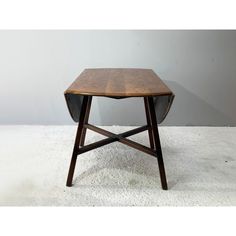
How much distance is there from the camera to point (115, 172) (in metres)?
1.65

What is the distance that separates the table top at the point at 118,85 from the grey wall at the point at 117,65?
0.52m

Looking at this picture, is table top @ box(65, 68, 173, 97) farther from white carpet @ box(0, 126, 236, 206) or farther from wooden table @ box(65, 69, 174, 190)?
white carpet @ box(0, 126, 236, 206)

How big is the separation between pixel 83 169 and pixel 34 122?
38.4 inches

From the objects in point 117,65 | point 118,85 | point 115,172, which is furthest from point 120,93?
point 117,65

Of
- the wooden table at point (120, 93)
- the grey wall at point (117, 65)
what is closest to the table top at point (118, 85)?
the wooden table at point (120, 93)

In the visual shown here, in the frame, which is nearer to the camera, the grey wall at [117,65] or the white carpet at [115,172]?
the white carpet at [115,172]

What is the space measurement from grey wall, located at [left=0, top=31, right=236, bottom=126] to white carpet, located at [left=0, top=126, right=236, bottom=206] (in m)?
0.24

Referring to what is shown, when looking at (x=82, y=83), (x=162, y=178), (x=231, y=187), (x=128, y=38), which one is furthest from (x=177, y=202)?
(x=128, y=38)

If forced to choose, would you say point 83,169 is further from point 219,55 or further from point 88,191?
point 219,55

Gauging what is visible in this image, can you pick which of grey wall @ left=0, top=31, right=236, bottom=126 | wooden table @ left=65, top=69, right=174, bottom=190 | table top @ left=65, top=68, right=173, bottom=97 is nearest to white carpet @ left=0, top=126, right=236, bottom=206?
wooden table @ left=65, top=69, right=174, bottom=190

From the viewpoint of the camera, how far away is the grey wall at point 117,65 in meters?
2.21

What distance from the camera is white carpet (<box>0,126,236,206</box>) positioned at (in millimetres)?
1385

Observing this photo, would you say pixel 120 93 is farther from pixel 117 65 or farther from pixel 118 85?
pixel 117 65

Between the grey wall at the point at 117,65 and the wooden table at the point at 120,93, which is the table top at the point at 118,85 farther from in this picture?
the grey wall at the point at 117,65
